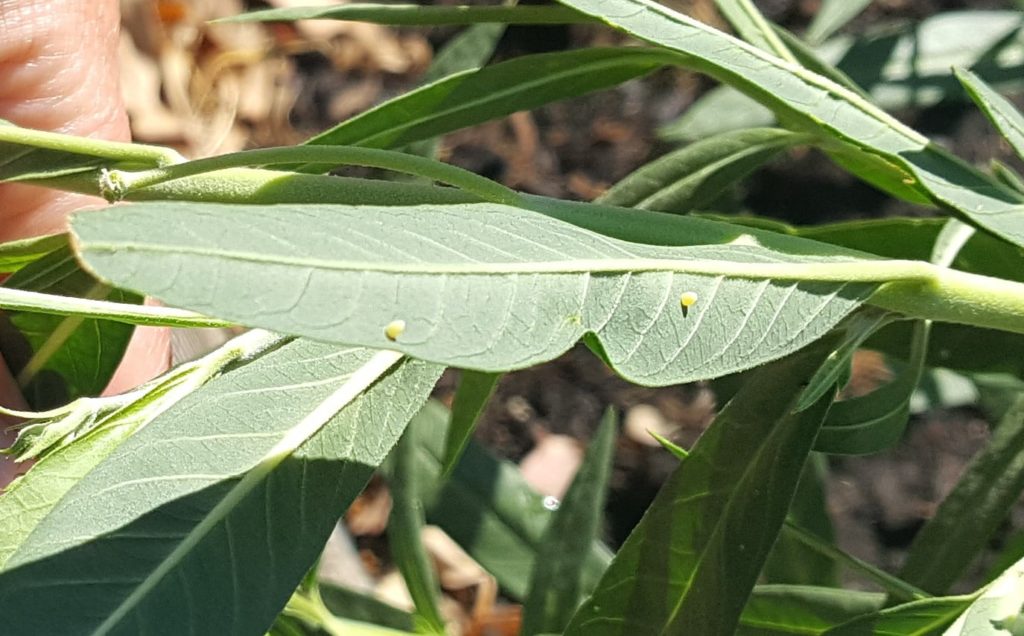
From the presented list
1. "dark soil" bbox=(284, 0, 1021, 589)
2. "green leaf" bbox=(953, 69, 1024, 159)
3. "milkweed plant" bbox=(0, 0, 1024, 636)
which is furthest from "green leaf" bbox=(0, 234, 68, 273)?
"dark soil" bbox=(284, 0, 1021, 589)

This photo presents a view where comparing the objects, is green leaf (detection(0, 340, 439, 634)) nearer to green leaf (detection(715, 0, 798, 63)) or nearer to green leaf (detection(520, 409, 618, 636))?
green leaf (detection(715, 0, 798, 63))

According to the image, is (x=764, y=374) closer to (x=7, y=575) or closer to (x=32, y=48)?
(x=7, y=575)

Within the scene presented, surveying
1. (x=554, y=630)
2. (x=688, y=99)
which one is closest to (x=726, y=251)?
(x=554, y=630)

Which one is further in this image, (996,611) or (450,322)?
(996,611)

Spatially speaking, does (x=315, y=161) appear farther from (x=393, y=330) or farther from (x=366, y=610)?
(x=366, y=610)

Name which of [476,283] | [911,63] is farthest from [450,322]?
[911,63]
